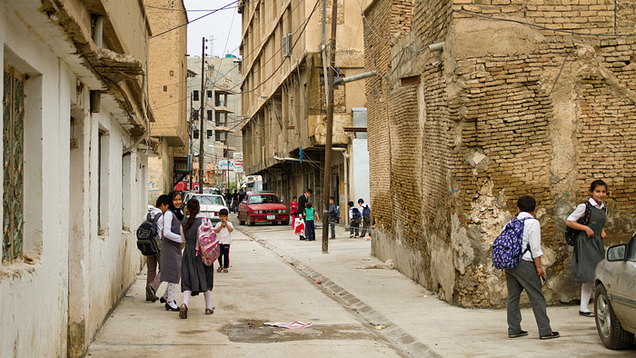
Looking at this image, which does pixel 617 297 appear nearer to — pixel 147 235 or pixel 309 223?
pixel 147 235

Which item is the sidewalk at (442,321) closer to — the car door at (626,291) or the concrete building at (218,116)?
the car door at (626,291)

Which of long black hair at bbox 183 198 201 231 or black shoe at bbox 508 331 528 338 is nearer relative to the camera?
black shoe at bbox 508 331 528 338

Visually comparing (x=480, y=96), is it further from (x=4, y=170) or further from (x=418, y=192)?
(x=4, y=170)

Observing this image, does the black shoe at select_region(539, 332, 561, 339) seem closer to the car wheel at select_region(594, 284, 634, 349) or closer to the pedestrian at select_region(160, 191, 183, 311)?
the car wheel at select_region(594, 284, 634, 349)

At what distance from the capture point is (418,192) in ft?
41.7

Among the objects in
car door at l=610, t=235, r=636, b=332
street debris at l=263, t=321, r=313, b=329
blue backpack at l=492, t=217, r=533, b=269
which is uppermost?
blue backpack at l=492, t=217, r=533, b=269

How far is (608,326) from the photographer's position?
7.12 metres

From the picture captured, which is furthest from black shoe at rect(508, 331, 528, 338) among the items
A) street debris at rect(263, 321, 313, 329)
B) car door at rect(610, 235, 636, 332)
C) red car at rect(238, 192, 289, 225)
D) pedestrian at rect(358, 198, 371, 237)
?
red car at rect(238, 192, 289, 225)

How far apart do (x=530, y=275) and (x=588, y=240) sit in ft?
6.22

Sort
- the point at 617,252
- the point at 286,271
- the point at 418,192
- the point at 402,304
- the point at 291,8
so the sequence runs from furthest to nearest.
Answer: the point at 291,8, the point at 286,271, the point at 418,192, the point at 402,304, the point at 617,252

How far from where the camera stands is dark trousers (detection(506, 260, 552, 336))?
7566 mm

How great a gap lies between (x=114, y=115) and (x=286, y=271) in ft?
22.2

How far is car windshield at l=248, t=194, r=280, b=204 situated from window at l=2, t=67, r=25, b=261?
2980 cm

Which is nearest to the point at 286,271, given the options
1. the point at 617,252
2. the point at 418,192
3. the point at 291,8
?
the point at 418,192
